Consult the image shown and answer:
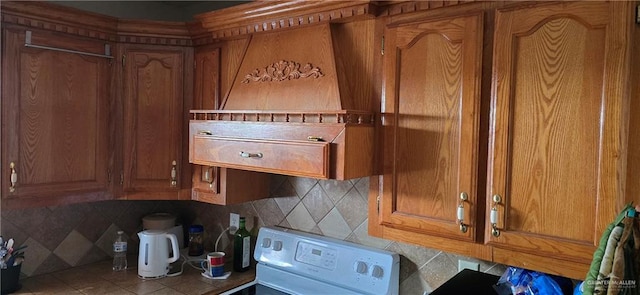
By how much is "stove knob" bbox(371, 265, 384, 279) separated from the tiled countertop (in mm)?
633

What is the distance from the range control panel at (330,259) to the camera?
170 centimetres

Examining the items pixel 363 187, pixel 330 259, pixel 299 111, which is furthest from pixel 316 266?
pixel 299 111

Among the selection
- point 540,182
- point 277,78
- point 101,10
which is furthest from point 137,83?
point 540,182

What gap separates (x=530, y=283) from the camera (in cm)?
125

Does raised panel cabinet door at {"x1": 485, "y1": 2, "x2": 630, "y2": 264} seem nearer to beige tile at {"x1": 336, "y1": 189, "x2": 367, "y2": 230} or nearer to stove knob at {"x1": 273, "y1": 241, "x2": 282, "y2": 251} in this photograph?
beige tile at {"x1": 336, "y1": 189, "x2": 367, "y2": 230}

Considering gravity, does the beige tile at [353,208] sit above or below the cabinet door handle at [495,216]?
below

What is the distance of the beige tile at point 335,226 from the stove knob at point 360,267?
162mm

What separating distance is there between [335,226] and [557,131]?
1042 mm

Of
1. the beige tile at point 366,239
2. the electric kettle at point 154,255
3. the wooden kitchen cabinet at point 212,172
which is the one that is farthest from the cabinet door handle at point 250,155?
the electric kettle at point 154,255

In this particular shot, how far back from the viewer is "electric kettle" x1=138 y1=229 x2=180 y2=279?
197 centimetres

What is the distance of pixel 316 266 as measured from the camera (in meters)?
1.87

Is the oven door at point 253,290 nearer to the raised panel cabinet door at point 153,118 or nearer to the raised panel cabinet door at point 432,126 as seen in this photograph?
the raised panel cabinet door at point 153,118

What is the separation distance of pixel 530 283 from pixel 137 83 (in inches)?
68.8

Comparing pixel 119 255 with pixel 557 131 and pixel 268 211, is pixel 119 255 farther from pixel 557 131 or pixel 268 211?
pixel 557 131
